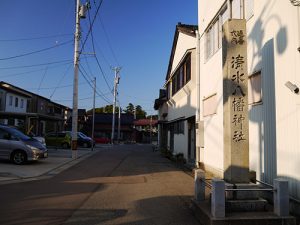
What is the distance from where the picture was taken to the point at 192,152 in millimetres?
21500

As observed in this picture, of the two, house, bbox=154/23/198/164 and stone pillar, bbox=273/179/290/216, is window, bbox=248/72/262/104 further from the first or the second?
house, bbox=154/23/198/164

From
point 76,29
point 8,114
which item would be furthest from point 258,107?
point 8,114

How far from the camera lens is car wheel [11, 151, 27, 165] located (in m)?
17.7

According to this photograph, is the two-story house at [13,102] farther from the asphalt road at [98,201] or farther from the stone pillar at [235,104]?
the stone pillar at [235,104]

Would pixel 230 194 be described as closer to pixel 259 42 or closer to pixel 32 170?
pixel 259 42

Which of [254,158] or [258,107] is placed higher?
[258,107]

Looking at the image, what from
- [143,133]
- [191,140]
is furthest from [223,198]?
[143,133]

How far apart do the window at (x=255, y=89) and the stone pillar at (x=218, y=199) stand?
373 centimetres

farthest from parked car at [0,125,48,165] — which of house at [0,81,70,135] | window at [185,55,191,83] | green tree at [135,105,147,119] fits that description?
green tree at [135,105,147,119]

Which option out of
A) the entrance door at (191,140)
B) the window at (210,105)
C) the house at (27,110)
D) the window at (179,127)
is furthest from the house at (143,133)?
the window at (210,105)

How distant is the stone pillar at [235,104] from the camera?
26.8 feet

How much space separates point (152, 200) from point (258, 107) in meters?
3.88

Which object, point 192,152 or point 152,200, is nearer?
point 152,200

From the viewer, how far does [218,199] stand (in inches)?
275
